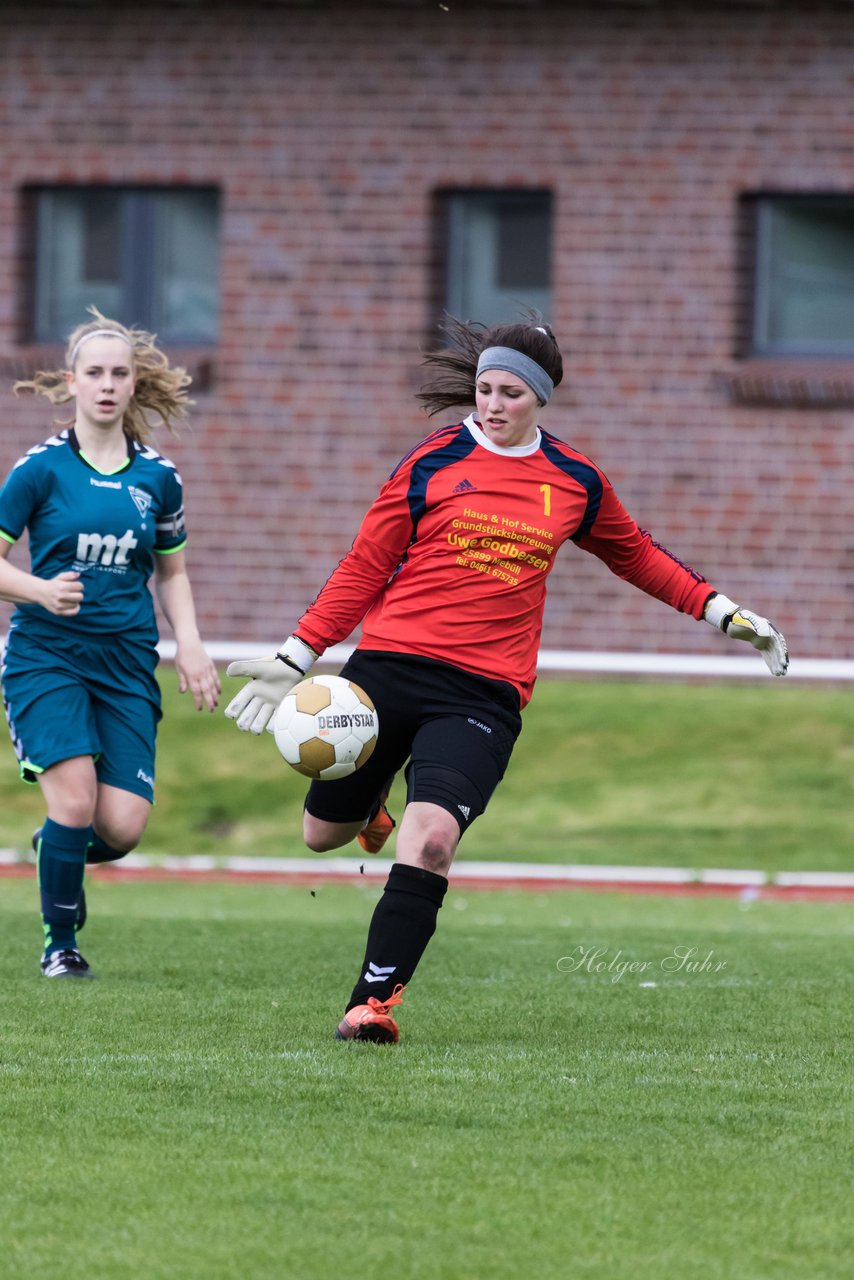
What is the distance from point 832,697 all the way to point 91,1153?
1159 centimetres

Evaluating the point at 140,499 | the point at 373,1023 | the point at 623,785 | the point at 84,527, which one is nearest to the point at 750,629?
the point at 373,1023

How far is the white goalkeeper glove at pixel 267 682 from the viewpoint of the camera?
6.28m

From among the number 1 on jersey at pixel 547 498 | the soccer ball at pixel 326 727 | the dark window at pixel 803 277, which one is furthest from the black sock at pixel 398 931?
the dark window at pixel 803 277

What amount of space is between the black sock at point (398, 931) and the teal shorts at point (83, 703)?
1.61 m

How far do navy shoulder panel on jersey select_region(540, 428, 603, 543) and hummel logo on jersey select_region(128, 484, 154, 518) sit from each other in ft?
5.01

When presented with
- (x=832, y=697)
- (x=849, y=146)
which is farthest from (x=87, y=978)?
(x=849, y=146)

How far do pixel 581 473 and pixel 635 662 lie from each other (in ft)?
29.5

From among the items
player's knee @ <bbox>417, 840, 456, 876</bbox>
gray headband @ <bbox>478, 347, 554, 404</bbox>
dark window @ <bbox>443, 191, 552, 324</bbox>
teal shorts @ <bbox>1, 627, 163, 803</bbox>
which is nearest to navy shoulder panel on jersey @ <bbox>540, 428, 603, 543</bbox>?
gray headband @ <bbox>478, 347, 554, 404</bbox>

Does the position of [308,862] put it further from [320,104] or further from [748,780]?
[320,104]

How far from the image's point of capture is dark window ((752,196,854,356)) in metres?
15.6

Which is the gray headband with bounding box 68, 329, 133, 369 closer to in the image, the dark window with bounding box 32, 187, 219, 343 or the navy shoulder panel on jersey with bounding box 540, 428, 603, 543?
the navy shoulder panel on jersey with bounding box 540, 428, 603, 543

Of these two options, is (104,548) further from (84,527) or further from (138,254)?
(138,254)

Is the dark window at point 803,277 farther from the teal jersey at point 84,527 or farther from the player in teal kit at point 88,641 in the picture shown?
the teal jersey at point 84,527

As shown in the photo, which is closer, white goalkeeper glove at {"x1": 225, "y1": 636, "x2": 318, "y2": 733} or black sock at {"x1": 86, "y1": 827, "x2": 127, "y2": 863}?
white goalkeeper glove at {"x1": 225, "y1": 636, "x2": 318, "y2": 733}
